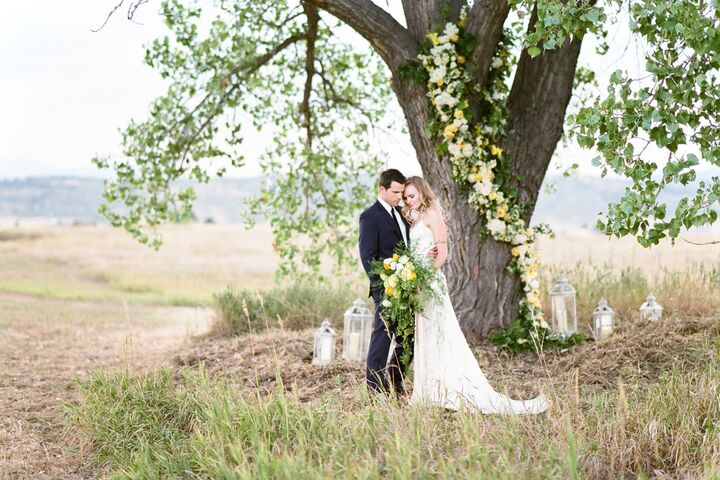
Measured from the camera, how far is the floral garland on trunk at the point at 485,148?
8.17m

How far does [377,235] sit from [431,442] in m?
2.40

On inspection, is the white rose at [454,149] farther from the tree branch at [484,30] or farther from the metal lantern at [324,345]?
the metal lantern at [324,345]

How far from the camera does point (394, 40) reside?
8.22 m

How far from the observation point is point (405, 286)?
20.0 feet

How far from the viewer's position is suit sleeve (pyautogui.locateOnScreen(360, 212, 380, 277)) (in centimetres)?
659

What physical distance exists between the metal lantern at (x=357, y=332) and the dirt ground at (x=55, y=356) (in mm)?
1992

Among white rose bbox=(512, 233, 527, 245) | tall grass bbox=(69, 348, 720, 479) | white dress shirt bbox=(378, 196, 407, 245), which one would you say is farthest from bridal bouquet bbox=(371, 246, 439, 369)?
white rose bbox=(512, 233, 527, 245)

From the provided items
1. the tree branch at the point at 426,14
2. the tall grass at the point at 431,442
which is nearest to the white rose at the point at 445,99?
the tree branch at the point at 426,14

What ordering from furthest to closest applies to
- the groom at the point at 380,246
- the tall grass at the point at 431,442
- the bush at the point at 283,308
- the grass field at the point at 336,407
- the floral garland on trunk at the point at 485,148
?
the bush at the point at 283,308 → the floral garland on trunk at the point at 485,148 → the groom at the point at 380,246 → the grass field at the point at 336,407 → the tall grass at the point at 431,442

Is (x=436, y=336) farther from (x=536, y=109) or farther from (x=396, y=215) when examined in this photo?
→ (x=536, y=109)

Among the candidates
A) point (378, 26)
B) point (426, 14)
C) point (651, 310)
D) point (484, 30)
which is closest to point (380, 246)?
point (378, 26)

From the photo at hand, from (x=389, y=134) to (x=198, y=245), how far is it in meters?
14.0

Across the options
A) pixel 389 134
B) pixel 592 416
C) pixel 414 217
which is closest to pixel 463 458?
pixel 592 416

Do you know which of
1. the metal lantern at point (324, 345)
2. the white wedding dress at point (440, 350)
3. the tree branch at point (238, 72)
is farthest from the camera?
the tree branch at point (238, 72)
